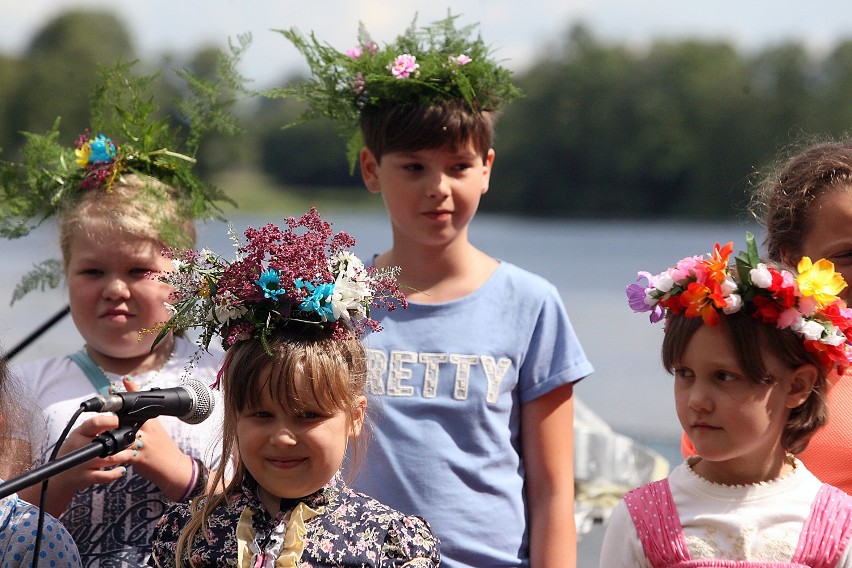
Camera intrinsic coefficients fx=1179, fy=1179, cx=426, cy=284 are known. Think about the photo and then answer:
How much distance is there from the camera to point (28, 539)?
264 centimetres

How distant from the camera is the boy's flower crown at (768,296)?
2.46m

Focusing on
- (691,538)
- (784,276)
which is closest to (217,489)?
(691,538)

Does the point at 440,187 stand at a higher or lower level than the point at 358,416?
higher

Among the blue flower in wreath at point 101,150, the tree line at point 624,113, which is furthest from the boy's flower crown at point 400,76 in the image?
the tree line at point 624,113

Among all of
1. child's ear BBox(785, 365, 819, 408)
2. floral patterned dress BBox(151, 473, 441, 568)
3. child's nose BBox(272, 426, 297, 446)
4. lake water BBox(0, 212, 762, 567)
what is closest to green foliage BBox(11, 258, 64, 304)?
lake water BBox(0, 212, 762, 567)

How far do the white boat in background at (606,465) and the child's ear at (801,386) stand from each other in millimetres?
3631

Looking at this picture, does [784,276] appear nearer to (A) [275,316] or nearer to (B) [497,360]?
(B) [497,360]

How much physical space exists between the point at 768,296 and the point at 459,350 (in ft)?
2.84

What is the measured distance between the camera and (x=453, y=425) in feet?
9.94

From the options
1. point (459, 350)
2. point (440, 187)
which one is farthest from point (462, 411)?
point (440, 187)

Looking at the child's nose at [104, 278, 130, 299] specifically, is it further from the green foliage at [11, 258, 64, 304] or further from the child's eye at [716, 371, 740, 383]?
the child's eye at [716, 371, 740, 383]

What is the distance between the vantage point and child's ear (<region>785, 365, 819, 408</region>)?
2512 millimetres

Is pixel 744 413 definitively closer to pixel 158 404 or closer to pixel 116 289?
pixel 158 404

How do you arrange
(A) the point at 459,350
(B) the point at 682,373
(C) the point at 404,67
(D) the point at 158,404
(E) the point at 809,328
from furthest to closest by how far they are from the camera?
1. (C) the point at 404,67
2. (A) the point at 459,350
3. (B) the point at 682,373
4. (E) the point at 809,328
5. (D) the point at 158,404
